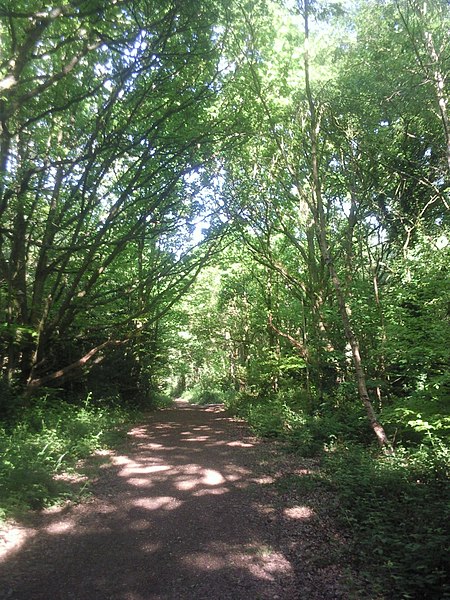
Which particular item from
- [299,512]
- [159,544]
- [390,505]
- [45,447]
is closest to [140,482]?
[45,447]

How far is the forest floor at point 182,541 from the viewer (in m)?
3.39

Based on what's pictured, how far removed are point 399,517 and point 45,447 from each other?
482cm

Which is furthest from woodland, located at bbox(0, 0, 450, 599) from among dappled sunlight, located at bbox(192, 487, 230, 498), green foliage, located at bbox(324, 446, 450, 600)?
dappled sunlight, located at bbox(192, 487, 230, 498)

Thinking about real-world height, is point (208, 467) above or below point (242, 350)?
below

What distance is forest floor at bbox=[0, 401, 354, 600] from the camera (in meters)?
3.39

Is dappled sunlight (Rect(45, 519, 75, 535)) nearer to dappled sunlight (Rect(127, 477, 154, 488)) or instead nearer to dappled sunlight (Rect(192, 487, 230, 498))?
dappled sunlight (Rect(127, 477, 154, 488))

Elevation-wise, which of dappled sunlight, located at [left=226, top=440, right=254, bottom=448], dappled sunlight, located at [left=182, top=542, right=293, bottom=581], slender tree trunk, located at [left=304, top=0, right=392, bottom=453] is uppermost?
slender tree trunk, located at [left=304, top=0, right=392, bottom=453]

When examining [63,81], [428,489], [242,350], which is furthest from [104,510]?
[242,350]

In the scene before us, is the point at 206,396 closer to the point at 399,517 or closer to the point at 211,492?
the point at 211,492

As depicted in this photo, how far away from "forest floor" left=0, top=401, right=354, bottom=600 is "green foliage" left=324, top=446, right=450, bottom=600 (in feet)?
0.92

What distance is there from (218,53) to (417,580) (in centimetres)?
1061

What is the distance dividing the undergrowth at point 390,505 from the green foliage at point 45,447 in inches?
137

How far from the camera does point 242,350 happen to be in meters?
19.8

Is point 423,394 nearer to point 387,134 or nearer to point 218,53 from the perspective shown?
point 387,134
